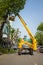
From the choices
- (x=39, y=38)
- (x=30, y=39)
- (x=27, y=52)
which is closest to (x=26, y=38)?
(x=30, y=39)

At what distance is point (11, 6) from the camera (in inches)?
1983

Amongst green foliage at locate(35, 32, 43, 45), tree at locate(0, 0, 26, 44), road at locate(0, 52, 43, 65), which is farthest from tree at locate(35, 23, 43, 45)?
road at locate(0, 52, 43, 65)

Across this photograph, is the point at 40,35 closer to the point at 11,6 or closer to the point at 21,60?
the point at 11,6

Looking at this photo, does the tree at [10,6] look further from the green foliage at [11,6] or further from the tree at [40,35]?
the tree at [40,35]

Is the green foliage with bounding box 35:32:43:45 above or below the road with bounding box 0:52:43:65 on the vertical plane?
above

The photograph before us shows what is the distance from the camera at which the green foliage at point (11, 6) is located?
48.7 metres

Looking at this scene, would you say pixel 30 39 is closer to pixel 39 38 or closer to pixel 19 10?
pixel 19 10

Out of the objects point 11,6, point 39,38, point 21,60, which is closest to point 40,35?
point 39,38

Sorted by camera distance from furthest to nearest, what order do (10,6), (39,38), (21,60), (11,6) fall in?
(39,38), (11,6), (10,6), (21,60)

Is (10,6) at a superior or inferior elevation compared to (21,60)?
superior

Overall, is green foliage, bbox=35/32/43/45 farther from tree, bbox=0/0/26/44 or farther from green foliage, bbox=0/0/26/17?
green foliage, bbox=0/0/26/17

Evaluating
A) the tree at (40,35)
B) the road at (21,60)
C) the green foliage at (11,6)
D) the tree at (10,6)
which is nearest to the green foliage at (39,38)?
the tree at (40,35)

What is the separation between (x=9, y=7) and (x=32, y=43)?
10.6 meters

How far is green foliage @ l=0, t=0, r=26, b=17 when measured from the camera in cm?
4869
